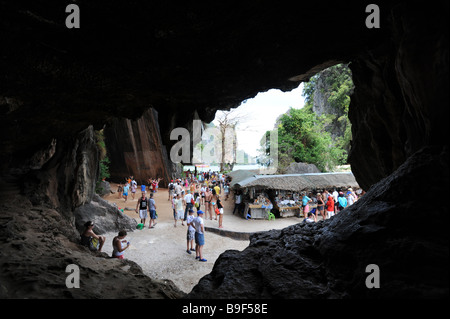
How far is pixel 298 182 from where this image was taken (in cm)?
1541

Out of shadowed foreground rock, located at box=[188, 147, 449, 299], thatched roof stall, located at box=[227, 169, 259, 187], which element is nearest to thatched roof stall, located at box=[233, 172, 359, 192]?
thatched roof stall, located at box=[227, 169, 259, 187]

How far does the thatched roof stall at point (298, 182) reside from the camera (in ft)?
48.6

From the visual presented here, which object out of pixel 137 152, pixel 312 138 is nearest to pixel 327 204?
pixel 312 138

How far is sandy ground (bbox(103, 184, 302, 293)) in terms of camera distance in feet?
24.2

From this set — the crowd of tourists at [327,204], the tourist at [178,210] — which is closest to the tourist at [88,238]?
the tourist at [178,210]

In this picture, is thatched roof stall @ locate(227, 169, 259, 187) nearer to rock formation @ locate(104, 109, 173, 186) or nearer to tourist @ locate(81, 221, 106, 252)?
rock formation @ locate(104, 109, 173, 186)

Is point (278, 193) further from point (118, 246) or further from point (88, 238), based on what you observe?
point (88, 238)

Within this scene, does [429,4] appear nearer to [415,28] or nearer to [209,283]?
[415,28]

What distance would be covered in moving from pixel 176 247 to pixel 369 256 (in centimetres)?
810

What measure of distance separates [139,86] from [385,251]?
4.63m

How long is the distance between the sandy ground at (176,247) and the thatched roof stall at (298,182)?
80.4 inches

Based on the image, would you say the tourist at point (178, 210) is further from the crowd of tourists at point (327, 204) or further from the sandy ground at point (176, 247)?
the crowd of tourists at point (327, 204)
